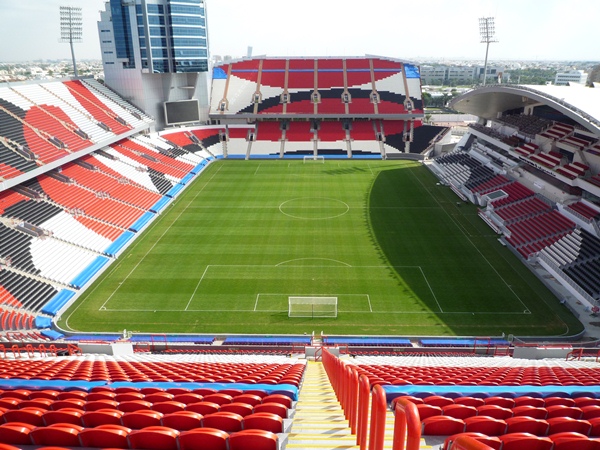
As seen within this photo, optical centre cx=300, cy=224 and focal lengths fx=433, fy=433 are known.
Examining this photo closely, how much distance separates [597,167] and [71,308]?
35714 mm

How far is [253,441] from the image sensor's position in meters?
4.14

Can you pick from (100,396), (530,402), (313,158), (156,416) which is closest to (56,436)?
(156,416)

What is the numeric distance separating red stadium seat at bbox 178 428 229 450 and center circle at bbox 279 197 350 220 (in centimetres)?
3264

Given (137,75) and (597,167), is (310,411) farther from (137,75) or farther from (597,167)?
(137,75)

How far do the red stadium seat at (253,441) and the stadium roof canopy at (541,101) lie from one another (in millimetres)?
Answer: 29134

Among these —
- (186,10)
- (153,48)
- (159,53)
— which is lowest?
(159,53)

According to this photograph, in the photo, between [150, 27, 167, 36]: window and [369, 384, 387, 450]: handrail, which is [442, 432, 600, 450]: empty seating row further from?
[150, 27, 167, 36]: window

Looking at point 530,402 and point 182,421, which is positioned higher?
point 182,421

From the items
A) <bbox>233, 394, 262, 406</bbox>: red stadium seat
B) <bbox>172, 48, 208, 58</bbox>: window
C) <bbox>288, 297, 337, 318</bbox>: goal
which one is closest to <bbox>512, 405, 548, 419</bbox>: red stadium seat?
<bbox>233, 394, 262, 406</bbox>: red stadium seat

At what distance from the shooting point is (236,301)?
2434cm

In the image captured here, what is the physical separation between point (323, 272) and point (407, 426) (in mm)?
24346

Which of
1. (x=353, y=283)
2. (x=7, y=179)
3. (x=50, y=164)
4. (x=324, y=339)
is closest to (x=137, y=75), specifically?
(x=50, y=164)

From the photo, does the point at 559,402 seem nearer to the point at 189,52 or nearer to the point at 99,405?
the point at 99,405

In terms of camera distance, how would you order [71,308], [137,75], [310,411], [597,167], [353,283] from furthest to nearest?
[137,75] < [597,167] < [353,283] < [71,308] < [310,411]
